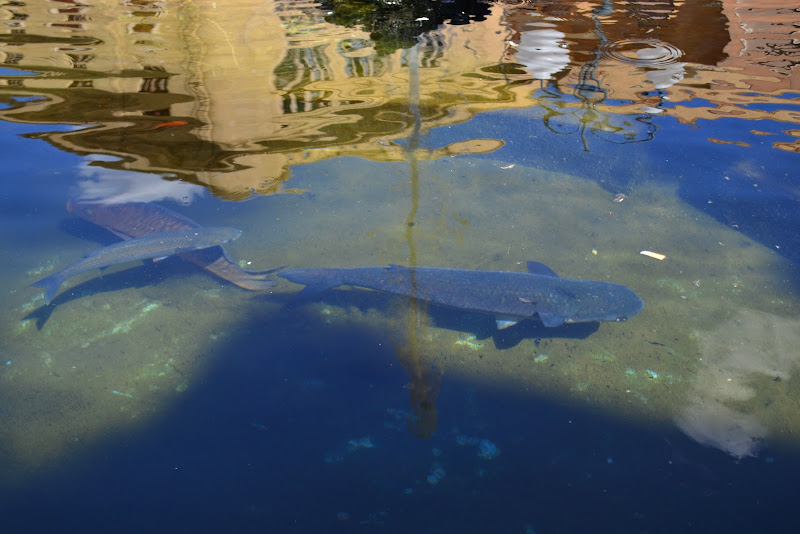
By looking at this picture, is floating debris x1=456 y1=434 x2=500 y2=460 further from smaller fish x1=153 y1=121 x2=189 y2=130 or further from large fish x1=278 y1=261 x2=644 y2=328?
smaller fish x1=153 y1=121 x2=189 y2=130

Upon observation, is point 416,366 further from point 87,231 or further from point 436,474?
point 87,231

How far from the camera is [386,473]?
105 inches

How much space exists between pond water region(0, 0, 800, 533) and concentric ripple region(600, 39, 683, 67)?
0.12m

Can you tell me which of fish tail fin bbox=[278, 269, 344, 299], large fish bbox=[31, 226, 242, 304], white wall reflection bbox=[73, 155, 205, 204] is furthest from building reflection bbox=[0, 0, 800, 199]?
fish tail fin bbox=[278, 269, 344, 299]

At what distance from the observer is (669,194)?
15.8 feet

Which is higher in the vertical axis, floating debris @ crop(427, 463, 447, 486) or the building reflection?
the building reflection

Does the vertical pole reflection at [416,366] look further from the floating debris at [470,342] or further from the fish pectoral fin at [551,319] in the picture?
the fish pectoral fin at [551,319]

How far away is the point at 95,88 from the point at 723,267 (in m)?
7.45

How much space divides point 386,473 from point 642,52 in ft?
26.4

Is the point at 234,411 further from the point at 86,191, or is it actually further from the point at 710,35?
the point at 710,35

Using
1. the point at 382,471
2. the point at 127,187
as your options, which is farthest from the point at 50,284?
the point at 382,471

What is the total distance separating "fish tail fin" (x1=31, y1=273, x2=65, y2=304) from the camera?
3.72 m

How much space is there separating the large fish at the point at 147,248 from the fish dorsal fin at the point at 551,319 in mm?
2521

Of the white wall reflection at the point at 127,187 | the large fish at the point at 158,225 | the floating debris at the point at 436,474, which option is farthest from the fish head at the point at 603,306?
the white wall reflection at the point at 127,187
